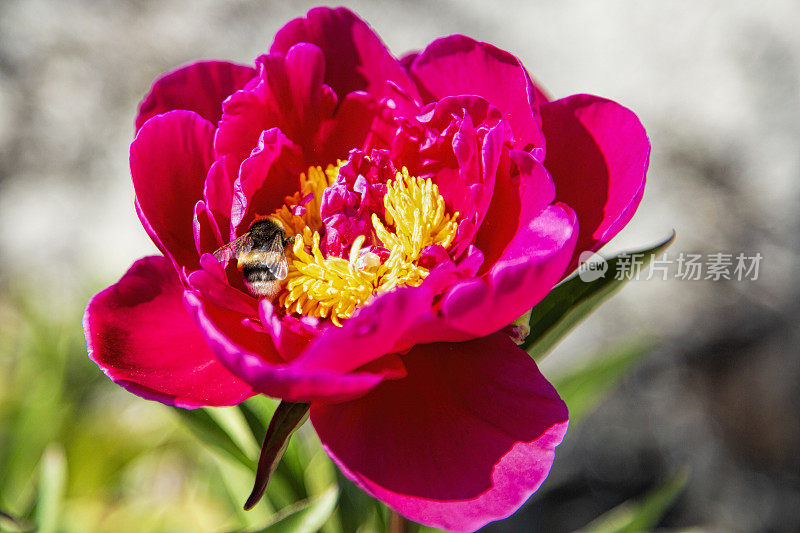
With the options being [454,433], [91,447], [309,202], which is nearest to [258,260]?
[309,202]

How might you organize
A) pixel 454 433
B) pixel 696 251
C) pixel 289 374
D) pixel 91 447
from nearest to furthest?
pixel 289 374, pixel 454 433, pixel 91 447, pixel 696 251

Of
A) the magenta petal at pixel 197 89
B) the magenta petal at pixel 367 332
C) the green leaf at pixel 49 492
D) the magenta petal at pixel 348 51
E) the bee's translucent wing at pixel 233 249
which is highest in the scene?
the magenta petal at pixel 348 51

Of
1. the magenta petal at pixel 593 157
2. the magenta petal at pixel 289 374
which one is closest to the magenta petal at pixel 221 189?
the magenta petal at pixel 289 374

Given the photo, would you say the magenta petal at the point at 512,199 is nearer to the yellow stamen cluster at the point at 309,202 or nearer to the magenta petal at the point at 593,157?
the magenta petal at the point at 593,157

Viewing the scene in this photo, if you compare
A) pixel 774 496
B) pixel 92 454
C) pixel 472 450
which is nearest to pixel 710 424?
pixel 774 496

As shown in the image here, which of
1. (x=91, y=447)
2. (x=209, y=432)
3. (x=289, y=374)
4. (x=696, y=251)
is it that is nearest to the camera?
(x=289, y=374)

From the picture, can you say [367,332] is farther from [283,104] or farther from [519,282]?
[283,104]

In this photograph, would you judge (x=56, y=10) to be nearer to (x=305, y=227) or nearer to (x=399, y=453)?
(x=305, y=227)

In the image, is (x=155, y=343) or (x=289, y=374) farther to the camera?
(x=155, y=343)
